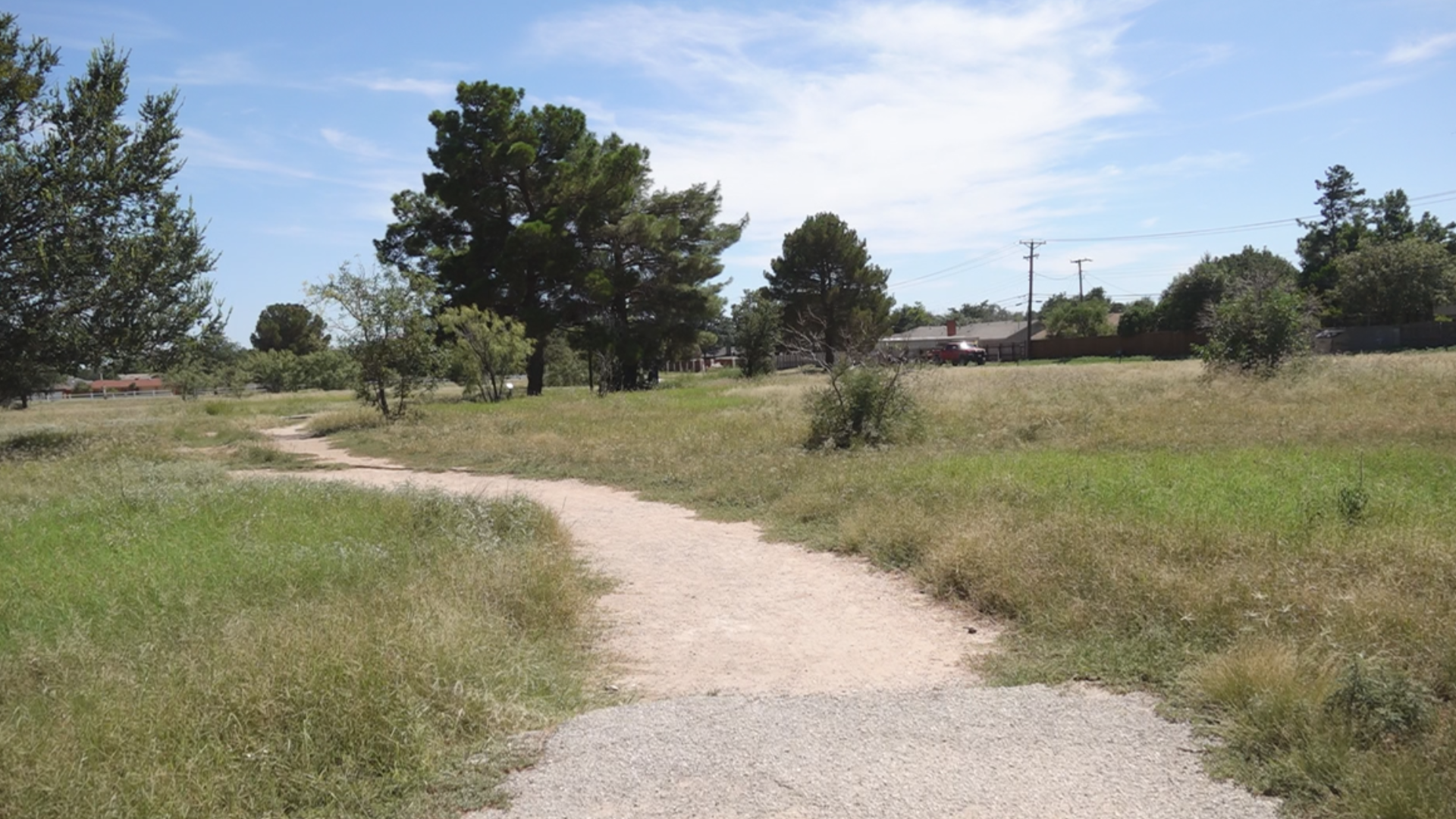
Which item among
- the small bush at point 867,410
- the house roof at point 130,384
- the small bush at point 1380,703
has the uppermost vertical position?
the house roof at point 130,384

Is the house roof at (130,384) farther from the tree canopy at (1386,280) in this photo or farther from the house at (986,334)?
the tree canopy at (1386,280)

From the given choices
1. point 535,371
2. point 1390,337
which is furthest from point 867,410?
point 1390,337

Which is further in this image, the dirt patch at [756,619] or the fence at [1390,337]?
the fence at [1390,337]

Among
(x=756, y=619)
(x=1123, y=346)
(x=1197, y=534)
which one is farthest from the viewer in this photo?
(x=1123, y=346)

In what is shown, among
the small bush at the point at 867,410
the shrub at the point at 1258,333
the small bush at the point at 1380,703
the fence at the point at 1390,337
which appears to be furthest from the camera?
the fence at the point at 1390,337

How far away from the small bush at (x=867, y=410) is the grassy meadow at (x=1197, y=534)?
715 mm

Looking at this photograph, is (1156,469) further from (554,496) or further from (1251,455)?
(554,496)

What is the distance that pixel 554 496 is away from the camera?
14.5 meters

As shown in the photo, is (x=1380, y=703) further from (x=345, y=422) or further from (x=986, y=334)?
(x=986, y=334)

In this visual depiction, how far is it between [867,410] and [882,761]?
13.6 meters

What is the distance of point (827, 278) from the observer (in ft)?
224

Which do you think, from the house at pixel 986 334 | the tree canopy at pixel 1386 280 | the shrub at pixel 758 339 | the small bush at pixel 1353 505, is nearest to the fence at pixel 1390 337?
the tree canopy at pixel 1386 280

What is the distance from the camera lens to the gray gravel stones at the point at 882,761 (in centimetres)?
398

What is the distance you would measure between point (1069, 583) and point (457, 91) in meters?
40.9
